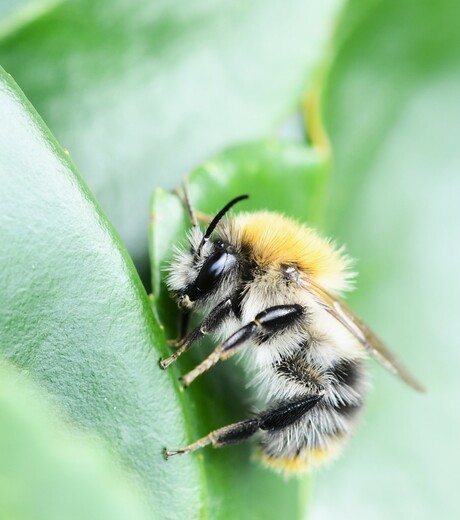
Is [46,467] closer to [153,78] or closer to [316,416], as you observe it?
[316,416]

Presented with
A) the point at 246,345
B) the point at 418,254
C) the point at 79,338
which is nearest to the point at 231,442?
the point at 246,345

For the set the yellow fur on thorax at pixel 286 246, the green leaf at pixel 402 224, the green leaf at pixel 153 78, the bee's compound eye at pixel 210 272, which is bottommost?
the green leaf at pixel 402 224

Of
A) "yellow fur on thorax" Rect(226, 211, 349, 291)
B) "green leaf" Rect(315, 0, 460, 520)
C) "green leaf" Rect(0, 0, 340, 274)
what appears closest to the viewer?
"yellow fur on thorax" Rect(226, 211, 349, 291)

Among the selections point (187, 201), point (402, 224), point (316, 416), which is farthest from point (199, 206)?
point (402, 224)

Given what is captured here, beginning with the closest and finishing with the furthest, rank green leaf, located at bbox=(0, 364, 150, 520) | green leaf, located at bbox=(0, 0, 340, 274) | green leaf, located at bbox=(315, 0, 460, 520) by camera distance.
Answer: green leaf, located at bbox=(0, 364, 150, 520) → green leaf, located at bbox=(0, 0, 340, 274) → green leaf, located at bbox=(315, 0, 460, 520)

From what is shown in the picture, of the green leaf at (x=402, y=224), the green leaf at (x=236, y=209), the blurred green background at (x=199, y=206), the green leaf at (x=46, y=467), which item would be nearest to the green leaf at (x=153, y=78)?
the blurred green background at (x=199, y=206)

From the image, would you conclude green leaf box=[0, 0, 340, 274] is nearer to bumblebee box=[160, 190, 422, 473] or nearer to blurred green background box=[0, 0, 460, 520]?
blurred green background box=[0, 0, 460, 520]

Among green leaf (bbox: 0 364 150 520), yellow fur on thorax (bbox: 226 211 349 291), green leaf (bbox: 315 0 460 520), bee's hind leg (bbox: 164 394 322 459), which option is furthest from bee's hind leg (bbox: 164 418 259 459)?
green leaf (bbox: 315 0 460 520)

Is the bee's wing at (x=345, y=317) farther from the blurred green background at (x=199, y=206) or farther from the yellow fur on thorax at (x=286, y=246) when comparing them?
the blurred green background at (x=199, y=206)
